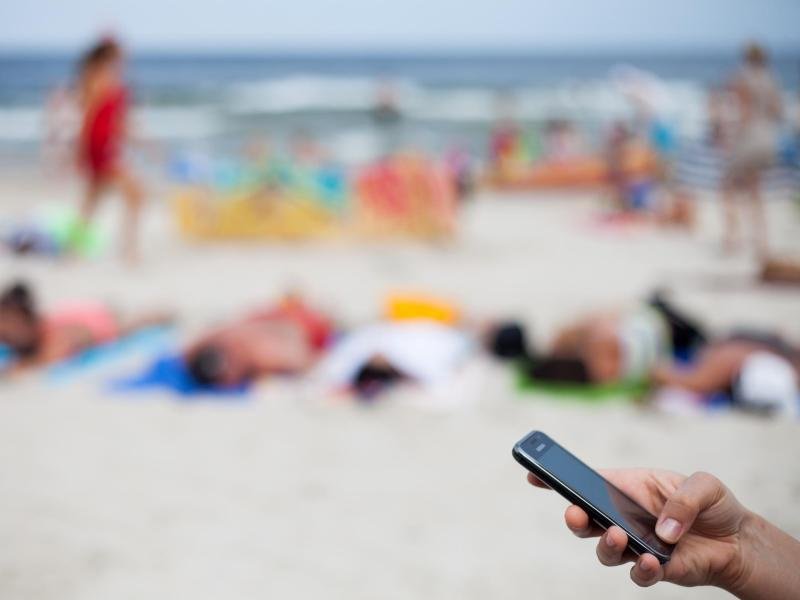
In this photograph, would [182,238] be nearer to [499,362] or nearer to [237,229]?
[237,229]

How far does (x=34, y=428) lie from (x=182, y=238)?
495 cm

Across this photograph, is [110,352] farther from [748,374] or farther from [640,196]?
[640,196]

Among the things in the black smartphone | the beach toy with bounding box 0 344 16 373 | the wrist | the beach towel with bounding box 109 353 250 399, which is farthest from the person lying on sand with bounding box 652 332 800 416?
the beach toy with bounding box 0 344 16 373

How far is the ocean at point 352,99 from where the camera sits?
19.1 meters

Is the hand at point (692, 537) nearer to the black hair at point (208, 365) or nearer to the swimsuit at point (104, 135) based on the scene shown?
the black hair at point (208, 365)

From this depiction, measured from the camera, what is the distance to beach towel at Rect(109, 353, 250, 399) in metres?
3.99

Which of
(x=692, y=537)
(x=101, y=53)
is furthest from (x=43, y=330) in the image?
(x=692, y=537)

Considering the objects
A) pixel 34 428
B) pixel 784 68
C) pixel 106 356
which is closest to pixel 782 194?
pixel 106 356

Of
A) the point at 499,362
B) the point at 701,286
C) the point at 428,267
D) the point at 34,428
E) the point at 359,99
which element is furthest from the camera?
the point at 359,99

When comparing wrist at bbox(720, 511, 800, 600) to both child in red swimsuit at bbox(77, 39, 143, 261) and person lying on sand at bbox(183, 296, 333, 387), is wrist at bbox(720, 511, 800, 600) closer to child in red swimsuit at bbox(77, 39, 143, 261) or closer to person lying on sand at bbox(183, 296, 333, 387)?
person lying on sand at bbox(183, 296, 333, 387)

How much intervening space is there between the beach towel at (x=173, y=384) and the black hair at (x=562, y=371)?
1651 mm

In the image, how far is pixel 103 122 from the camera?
6.18 meters

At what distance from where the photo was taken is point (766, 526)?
1.25m

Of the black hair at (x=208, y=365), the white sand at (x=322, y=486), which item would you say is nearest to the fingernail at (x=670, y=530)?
the white sand at (x=322, y=486)
